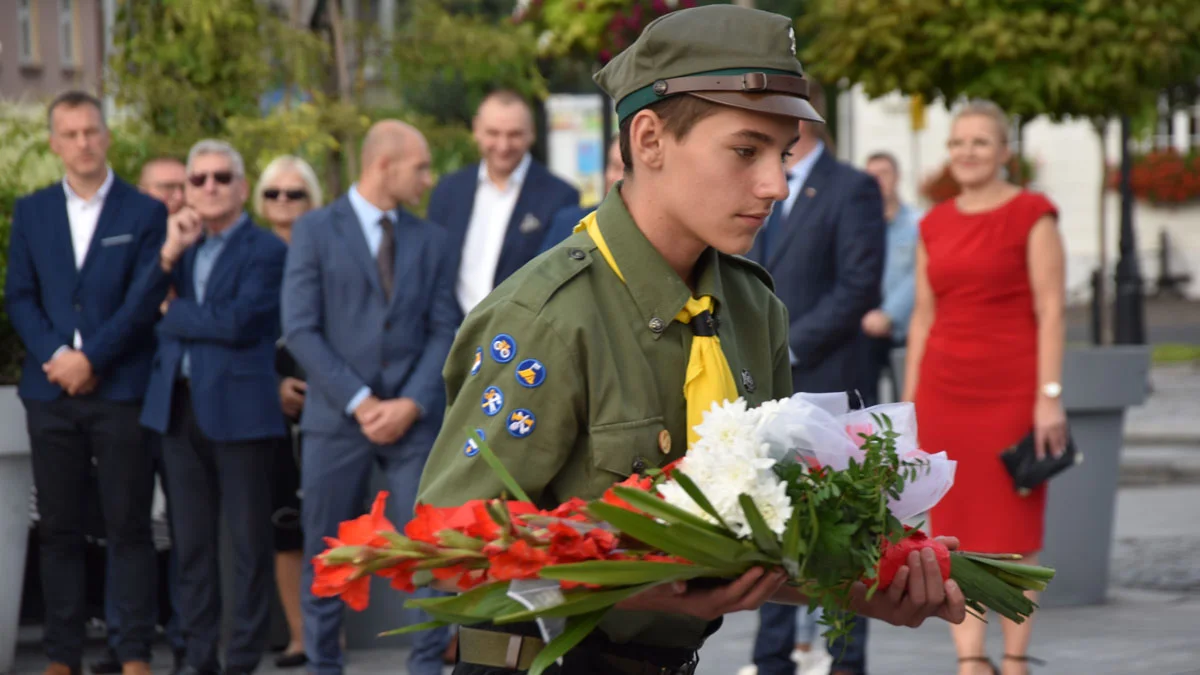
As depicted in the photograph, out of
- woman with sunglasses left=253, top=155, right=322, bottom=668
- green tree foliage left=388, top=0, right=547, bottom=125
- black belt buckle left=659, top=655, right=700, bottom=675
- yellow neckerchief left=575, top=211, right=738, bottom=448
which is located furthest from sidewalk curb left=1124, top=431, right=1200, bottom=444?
yellow neckerchief left=575, top=211, right=738, bottom=448

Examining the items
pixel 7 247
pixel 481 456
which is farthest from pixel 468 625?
pixel 7 247

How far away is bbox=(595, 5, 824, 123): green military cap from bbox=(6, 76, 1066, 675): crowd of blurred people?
3.83 m

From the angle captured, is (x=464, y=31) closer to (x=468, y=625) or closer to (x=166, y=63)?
(x=166, y=63)

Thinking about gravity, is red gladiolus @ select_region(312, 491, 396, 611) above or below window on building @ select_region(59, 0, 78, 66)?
below

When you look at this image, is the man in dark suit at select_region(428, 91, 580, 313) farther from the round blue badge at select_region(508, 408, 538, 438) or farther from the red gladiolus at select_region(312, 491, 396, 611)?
the red gladiolus at select_region(312, 491, 396, 611)

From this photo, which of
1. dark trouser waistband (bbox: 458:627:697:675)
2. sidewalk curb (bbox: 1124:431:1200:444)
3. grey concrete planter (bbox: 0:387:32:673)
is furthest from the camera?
sidewalk curb (bbox: 1124:431:1200:444)

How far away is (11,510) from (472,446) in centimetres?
532

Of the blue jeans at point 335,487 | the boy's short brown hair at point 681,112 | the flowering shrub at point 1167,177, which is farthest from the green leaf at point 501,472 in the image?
the flowering shrub at point 1167,177

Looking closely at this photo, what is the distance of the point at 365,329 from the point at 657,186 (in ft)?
13.7

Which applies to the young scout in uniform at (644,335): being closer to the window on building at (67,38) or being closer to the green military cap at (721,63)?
the green military cap at (721,63)

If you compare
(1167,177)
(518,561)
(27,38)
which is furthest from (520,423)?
(1167,177)

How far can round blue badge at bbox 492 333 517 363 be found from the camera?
2527 mm

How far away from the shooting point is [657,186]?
2.67 meters

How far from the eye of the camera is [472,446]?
98.9 inches
